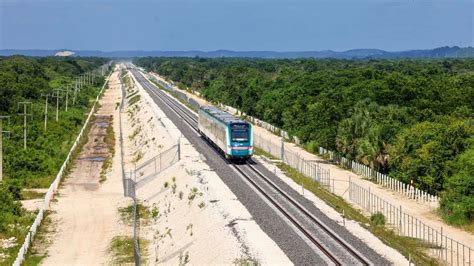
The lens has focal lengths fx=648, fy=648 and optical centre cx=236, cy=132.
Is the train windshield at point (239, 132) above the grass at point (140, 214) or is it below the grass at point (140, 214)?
above

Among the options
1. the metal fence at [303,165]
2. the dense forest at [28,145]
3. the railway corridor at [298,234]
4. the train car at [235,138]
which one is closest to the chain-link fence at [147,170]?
the train car at [235,138]

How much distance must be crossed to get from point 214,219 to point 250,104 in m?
61.0

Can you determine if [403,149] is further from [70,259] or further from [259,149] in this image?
[70,259]

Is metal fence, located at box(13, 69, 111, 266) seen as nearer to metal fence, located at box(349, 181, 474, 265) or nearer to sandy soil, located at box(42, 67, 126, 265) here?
sandy soil, located at box(42, 67, 126, 265)

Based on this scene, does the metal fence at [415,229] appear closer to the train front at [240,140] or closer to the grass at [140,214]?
the train front at [240,140]

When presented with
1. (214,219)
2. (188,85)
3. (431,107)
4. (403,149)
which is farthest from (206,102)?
(214,219)

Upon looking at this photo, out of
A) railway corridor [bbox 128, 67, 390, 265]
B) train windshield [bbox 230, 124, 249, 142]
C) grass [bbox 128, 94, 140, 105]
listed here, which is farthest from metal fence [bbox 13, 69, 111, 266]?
grass [bbox 128, 94, 140, 105]

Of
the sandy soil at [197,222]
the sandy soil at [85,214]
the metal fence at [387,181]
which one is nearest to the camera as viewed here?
the sandy soil at [197,222]

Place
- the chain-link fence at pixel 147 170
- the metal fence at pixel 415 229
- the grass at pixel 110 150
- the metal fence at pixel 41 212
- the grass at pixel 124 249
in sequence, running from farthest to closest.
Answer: the grass at pixel 110 150 < the chain-link fence at pixel 147 170 < the grass at pixel 124 249 < the metal fence at pixel 41 212 < the metal fence at pixel 415 229

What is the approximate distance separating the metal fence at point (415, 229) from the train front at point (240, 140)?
320 inches

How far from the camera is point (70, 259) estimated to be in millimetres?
31938

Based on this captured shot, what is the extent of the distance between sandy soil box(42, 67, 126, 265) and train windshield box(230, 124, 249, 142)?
9092mm

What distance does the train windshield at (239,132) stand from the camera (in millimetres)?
46375

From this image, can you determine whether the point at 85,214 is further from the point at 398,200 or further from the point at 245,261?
the point at 398,200
